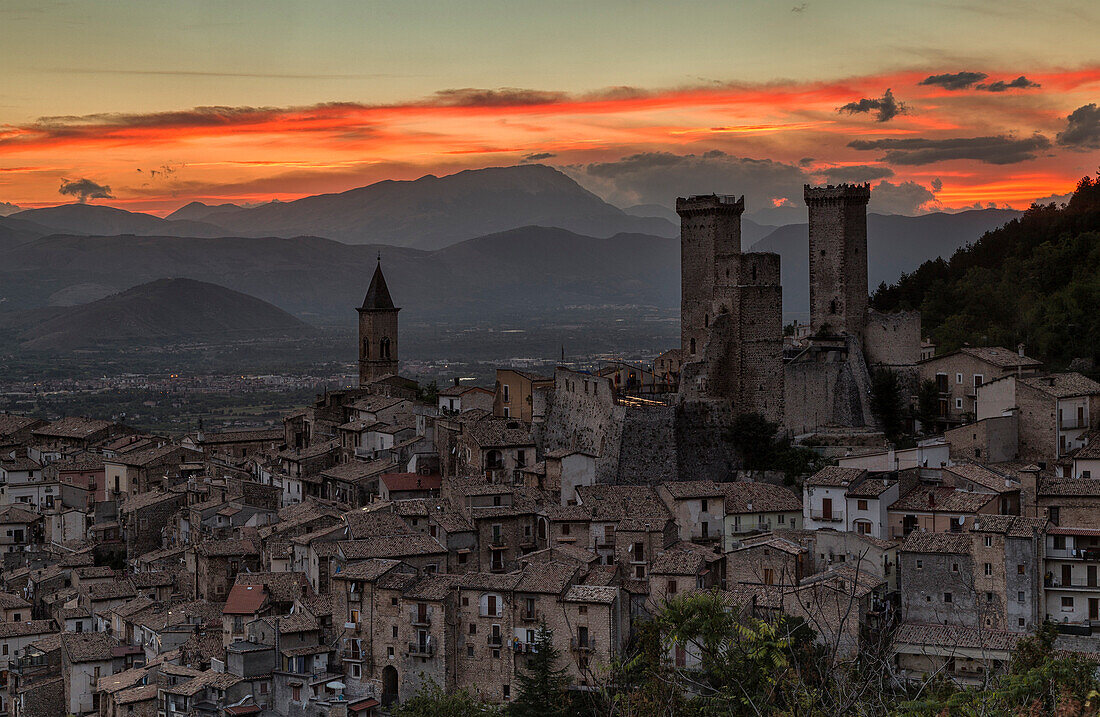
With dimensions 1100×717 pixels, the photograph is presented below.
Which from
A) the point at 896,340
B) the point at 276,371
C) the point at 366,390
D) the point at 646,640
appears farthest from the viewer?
the point at 276,371

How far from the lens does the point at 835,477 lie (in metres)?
39.0

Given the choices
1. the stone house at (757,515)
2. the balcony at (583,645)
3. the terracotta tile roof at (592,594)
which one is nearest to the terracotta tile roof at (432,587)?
the terracotta tile roof at (592,594)

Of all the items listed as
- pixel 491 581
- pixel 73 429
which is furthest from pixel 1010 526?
pixel 73 429

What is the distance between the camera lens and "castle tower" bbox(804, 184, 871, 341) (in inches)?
1986

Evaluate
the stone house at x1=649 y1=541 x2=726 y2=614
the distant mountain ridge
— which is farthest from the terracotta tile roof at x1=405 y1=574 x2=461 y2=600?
the distant mountain ridge

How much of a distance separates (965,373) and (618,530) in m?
15.4

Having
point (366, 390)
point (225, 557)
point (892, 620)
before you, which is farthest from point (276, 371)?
point (892, 620)

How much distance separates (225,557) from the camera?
148 ft

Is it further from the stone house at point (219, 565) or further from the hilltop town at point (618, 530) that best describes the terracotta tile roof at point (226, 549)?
the hilltop town at point (618, 530)

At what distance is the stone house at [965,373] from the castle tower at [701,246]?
A: 27.2 ft

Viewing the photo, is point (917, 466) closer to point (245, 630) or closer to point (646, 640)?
point (646, 640)

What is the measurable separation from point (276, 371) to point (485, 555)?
487 ft

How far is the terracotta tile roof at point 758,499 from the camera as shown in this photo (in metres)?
40.2

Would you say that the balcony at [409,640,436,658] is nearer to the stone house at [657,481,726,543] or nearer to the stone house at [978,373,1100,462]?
the stone house at [657,481,726,543]
